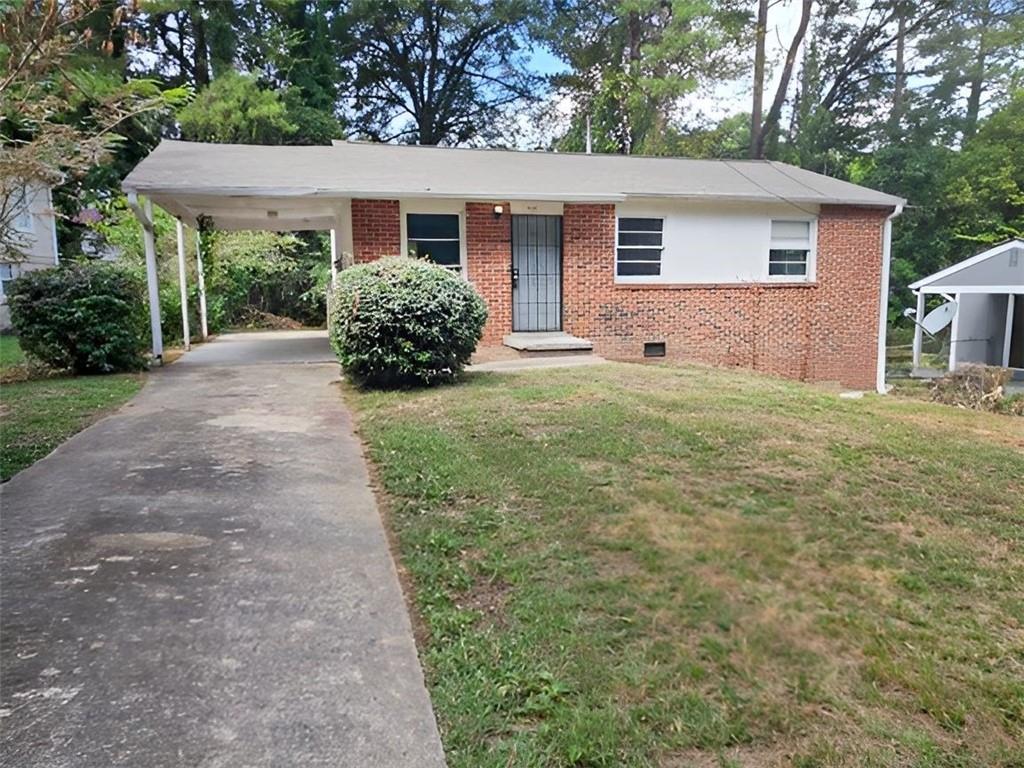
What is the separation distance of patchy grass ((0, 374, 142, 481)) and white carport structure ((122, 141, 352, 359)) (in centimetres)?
207

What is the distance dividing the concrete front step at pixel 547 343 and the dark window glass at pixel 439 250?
1.61m

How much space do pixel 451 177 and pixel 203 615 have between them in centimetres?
1038

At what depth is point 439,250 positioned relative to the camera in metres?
11.8

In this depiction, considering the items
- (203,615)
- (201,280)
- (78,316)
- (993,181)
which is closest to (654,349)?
(78,316)

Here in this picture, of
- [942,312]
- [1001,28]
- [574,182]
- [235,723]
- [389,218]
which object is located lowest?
[235,723]

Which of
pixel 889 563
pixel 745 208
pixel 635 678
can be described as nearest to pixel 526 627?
pixel 635 678

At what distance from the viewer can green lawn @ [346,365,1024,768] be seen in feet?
7.34

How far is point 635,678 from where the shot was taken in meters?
2.49

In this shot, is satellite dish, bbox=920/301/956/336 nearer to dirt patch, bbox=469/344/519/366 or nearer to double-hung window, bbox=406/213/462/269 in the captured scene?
dirt patch, bbox=469/344/519/366

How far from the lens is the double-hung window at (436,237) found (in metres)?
11.7

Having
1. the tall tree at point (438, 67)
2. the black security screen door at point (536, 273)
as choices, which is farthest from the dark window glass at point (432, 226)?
the tall tree at point (438, 67)

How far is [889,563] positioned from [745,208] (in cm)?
1092

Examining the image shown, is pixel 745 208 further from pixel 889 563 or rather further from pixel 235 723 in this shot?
pixel 235 723

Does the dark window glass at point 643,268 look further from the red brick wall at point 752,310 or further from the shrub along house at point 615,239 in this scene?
the red brick wall at point 752,310
